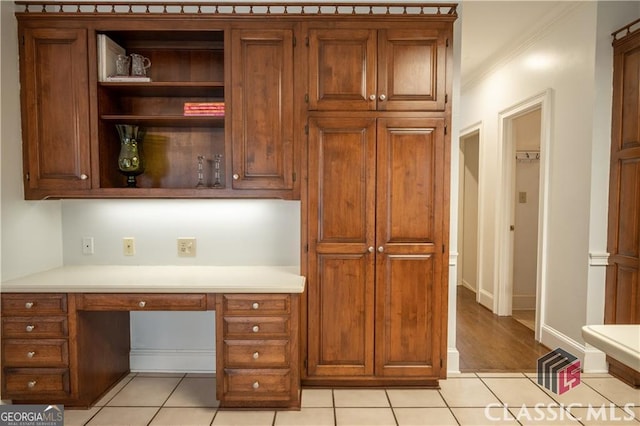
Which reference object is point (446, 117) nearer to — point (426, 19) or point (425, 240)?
point (426, 19)

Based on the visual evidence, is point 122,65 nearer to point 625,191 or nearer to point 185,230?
point 185,230

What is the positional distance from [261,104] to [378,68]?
2.47 ft

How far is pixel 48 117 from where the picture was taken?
2303mm

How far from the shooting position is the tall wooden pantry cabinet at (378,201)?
2.31 metres

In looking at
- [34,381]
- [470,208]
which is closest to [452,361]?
[34,381]

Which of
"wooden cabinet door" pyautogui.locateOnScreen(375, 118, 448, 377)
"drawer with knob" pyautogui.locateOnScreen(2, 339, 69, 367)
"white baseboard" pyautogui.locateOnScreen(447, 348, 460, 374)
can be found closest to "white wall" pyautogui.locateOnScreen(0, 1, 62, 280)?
"drawer with knob" pyautogui.locateOnScreen(2, 339, 69, 367)

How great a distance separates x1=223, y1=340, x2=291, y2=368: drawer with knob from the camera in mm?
2148

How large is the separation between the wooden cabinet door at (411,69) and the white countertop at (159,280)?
1.26 meters

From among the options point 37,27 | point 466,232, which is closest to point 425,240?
point 37,27

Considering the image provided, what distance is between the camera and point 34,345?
2.13 metres

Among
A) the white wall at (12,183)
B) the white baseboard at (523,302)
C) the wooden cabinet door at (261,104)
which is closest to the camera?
the white wall at (12,183)

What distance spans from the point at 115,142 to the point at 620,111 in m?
3.46
